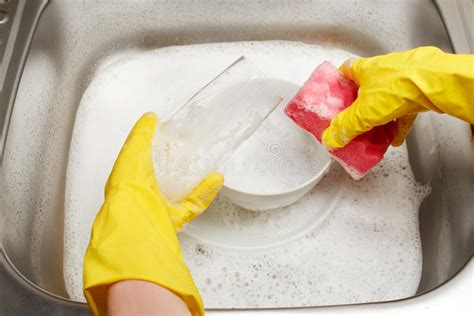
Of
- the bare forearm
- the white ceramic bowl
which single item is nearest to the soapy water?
the white ceramic bowl

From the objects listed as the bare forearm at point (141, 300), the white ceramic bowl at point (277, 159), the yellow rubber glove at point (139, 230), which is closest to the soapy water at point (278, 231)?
the white ceramic bowl at point (277, 159)

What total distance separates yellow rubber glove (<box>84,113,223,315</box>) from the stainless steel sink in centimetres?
10

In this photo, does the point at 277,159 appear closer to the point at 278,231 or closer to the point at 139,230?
the point at 278,231

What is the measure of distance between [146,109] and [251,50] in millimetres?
277

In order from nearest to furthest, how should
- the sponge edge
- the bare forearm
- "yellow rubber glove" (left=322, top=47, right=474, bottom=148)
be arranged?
the bare forearm
"yellow rubber glove" (left=322, top=47, right=474, bottom=148)
the sponge edge

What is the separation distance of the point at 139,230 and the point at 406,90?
46 centimetres

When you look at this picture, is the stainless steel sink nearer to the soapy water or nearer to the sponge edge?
the soapy water

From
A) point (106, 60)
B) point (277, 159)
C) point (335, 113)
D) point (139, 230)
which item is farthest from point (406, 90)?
point (106, 60)

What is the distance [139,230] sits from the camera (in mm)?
733

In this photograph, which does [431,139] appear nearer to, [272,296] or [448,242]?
[448,242]

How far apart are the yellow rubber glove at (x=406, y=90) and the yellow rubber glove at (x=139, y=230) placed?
0.25 m

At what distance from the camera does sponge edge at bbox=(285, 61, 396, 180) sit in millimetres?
899

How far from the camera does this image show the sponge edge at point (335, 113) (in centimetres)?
90

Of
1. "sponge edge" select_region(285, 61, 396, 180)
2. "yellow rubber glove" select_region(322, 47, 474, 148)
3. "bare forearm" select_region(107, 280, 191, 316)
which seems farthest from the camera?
"sponge edge" select_region(285, 61, 396, 180)
